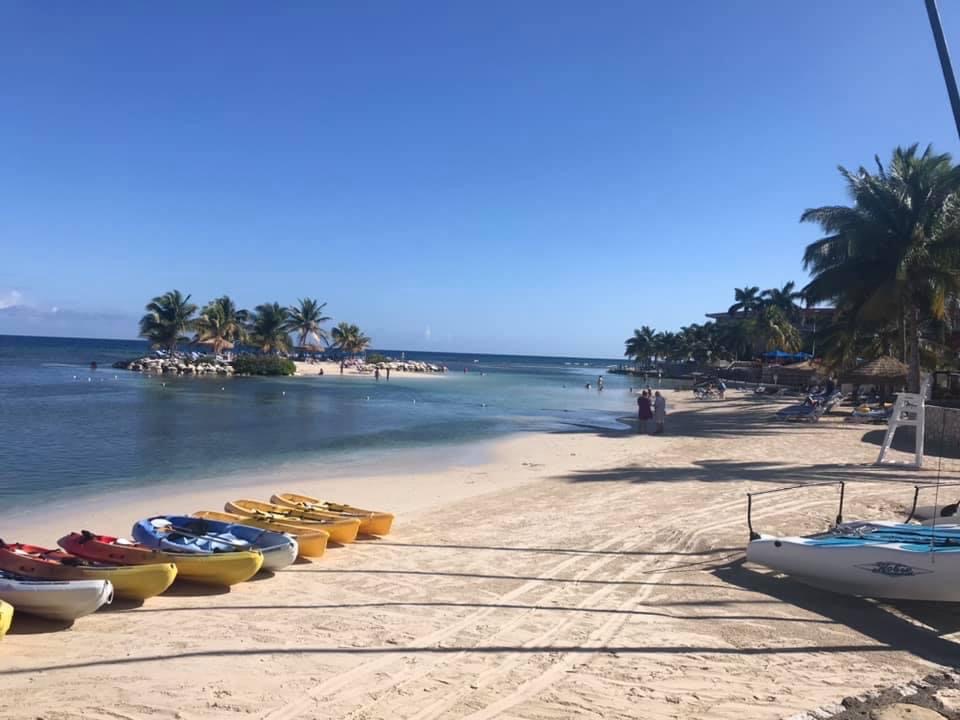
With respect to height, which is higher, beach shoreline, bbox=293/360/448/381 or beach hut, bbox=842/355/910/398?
beach hut, bbox=842/355/910/398

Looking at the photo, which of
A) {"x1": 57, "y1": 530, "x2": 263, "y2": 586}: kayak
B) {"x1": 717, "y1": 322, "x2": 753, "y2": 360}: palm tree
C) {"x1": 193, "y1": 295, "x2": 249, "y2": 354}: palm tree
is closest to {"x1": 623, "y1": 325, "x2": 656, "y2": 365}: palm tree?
{"x1": 717, "y1": 322, "x2": 753, "y2": 360}: palm tree

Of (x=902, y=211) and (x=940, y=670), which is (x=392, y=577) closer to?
(x=940, y=670)

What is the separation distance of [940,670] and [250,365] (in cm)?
6374

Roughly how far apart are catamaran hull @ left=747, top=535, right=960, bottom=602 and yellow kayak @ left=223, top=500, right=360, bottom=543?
5.21m

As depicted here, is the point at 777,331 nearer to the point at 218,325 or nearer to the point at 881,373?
the point at 881,373

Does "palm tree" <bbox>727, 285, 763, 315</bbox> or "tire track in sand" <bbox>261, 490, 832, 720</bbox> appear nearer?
"tire track in sand" <bbox>261, 490, 832, 720</bbox>

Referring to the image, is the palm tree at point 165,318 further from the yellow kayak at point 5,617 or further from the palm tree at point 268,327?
the yellow kayak at point 5,617

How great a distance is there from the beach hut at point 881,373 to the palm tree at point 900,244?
2565 mm

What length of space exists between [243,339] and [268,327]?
4899mm

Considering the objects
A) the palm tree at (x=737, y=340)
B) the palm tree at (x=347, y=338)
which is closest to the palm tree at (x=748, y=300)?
the palm tree at (x=737, y=340)

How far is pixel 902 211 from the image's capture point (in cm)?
2317

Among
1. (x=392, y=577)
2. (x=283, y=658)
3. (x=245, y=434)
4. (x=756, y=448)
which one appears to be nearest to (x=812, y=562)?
(x=392, y=577)

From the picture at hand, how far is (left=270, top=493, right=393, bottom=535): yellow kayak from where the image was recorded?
30.6ft

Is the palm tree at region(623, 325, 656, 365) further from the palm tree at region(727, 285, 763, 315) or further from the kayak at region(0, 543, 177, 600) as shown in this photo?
the kayak at region(0, 543, 177, 600)
